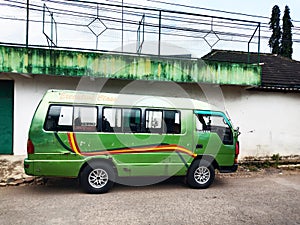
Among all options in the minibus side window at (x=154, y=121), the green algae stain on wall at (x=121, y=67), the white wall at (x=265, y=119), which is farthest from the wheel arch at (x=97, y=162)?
the white wall at (x=265, y=119)

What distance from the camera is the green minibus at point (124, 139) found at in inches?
217

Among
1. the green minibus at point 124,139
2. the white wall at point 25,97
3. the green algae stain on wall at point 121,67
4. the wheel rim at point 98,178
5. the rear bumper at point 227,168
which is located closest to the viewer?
the green minibus at point 124,139

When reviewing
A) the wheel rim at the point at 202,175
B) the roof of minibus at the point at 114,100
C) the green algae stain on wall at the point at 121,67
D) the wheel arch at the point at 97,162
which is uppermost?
the green algae stain on wall at the point at 121,67

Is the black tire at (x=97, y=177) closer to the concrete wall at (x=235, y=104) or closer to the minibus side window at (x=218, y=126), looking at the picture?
the minibus side window at (x=218, y=126)

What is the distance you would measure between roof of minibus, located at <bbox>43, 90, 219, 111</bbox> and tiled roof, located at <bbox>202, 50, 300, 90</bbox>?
3427 mm

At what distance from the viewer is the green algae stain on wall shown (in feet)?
23.8

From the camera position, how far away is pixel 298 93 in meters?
9.93

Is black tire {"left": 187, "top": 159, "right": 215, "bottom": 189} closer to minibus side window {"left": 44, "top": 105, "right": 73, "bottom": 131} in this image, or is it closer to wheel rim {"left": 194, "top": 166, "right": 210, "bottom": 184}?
wheel rim {"left": 194, "top": 166, "right": 210, "bottom": 184}

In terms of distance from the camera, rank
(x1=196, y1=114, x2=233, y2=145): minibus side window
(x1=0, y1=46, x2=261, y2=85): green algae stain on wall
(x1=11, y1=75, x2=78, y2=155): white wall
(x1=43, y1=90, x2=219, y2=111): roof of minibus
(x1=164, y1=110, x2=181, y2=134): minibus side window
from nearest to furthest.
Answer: (x1=43, y1=90, x2=219, y2=111): roof of minibus < (x1=164, y1=110, x2=181, y2=134): minibus side window < (x1=196, y1=114, x2=233, y2=145): minibus side window < (x1=0, y1=46, x2=261, y2=85): green algae stain on wall < (x1=11, y1=75, x2=78, y2=155): white wall

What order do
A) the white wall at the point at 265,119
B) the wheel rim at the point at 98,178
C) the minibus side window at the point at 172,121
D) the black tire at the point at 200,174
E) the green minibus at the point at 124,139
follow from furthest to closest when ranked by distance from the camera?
the white wall at the point at 265,119, the black tire at the point at 200,174, the minibus side window at the point at 172,121, the wheel rim at the point at 98,178, the green minibus at the point at 124,139

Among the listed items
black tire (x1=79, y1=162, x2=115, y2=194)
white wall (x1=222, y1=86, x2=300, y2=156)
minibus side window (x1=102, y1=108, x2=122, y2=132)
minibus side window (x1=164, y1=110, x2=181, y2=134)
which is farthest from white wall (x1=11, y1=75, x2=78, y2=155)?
white wall (x1=222, y1=86, x2=300, y2=156)

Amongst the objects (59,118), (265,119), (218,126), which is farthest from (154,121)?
(265,119)

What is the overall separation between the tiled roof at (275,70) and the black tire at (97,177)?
542 centimetres

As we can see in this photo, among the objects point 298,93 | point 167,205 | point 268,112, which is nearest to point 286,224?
point 167,205
